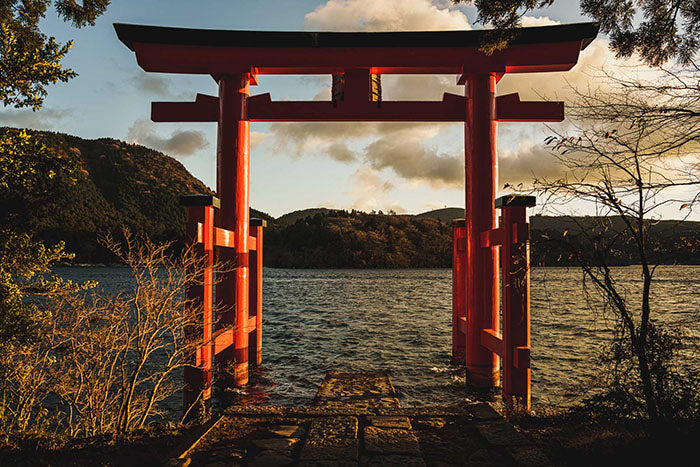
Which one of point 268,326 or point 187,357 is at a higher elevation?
point 187,357

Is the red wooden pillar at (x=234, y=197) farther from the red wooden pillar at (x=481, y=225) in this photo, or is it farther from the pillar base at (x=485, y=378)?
the pillar base at (x=485, y=378)

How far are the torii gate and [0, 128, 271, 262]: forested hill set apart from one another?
60993 mm

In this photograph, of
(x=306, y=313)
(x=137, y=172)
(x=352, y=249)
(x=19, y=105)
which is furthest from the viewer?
(x=137, y=172)

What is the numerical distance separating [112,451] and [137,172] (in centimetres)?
11945

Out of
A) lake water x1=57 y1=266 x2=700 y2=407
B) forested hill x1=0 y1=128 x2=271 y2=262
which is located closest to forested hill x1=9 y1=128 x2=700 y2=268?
forested hill x1=0 y1=128 x2=271 y2=262

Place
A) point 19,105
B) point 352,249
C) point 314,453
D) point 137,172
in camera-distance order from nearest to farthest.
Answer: point 314,453, point 19,105, point 352,249, point 137,172

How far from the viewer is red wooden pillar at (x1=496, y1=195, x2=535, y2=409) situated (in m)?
5.89

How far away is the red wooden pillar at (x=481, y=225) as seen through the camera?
743cm

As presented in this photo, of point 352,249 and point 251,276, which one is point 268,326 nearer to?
point 251,276

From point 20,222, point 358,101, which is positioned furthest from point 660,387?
point 20,222

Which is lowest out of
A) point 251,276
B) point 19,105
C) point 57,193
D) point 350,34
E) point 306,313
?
point 306,313

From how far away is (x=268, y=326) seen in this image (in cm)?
2005

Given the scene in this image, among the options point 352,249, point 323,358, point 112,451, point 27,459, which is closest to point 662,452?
point 112,451

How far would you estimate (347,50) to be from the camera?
24.5 feet
